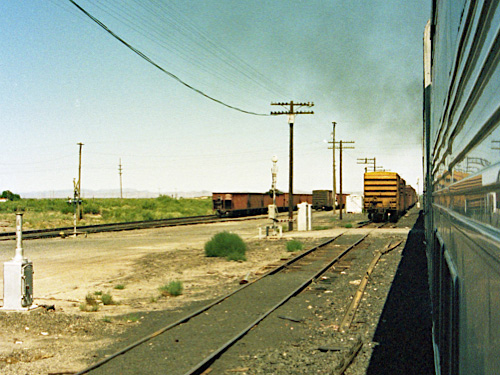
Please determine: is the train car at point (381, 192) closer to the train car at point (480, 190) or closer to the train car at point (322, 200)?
the train car at point (480, 190)

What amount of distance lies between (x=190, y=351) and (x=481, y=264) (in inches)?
256

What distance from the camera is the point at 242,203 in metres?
54.1

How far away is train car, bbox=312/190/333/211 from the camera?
74.4 meters

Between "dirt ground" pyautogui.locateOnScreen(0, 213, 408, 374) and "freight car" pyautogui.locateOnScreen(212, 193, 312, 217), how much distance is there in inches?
918

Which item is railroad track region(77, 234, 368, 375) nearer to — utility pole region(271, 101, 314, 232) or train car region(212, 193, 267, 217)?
utility pole region(271, 101, 314, 232)

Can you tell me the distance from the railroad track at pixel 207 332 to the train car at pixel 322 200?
199ft

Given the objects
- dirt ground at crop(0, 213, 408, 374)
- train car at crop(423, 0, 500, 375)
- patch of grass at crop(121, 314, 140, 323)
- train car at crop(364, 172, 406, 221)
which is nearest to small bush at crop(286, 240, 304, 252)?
dirt ground at crop(0, 213, 408, 374)

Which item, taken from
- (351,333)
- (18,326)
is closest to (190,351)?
(351,333)

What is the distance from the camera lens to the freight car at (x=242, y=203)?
169ft

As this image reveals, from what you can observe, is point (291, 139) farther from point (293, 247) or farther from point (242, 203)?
point (242, 203)

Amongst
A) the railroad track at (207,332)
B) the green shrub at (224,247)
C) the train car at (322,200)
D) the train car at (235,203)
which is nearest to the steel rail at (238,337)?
the railroad track at (207,332)

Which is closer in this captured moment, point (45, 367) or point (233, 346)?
point (45, 367)

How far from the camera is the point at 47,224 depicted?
4412cm

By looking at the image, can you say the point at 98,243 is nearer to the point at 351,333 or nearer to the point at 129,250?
the point at 129,250
